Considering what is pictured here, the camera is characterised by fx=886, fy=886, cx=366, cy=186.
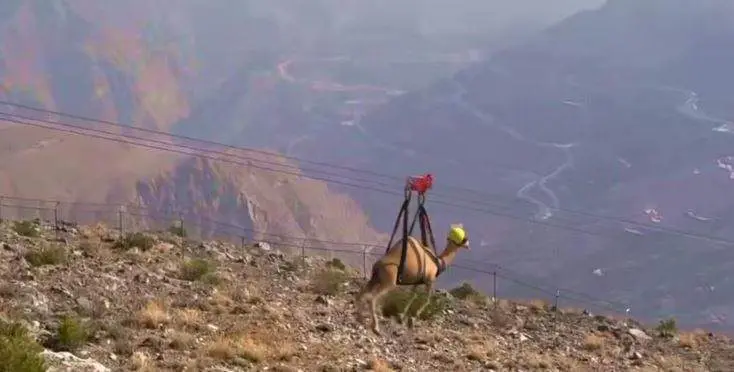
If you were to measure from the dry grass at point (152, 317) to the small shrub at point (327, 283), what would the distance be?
7.34m

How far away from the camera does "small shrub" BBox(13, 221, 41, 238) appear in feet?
84.1

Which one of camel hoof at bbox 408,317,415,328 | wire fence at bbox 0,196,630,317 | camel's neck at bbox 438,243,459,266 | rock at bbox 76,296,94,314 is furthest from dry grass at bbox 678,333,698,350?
rock at bbox 76,296,94,314

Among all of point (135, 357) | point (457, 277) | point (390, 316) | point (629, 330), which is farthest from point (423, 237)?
point (457, 277)

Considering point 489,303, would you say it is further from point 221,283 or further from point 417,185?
point 417,185

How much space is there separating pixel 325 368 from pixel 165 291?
617cm

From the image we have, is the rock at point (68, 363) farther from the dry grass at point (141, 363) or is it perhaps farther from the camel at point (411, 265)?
the camel at point (411, 265)

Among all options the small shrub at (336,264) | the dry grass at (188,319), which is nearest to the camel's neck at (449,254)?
the dry grass at (188,319)

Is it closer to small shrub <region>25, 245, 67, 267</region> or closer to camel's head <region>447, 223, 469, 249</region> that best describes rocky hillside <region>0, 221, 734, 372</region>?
small shrub <region>25, 245, 67, 267</region>

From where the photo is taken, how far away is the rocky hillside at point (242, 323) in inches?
532

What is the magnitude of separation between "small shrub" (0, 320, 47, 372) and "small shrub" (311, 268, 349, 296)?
1209 centimetres

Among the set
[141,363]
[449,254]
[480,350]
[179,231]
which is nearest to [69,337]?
[141,363]

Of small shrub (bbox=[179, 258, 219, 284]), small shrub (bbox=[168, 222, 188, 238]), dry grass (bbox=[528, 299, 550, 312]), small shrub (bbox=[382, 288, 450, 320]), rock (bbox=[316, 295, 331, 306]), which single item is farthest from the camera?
small shrub (bbox=[168, 222, 188, 238])

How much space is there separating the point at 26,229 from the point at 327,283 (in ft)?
31.0

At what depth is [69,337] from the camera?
1298 cm
